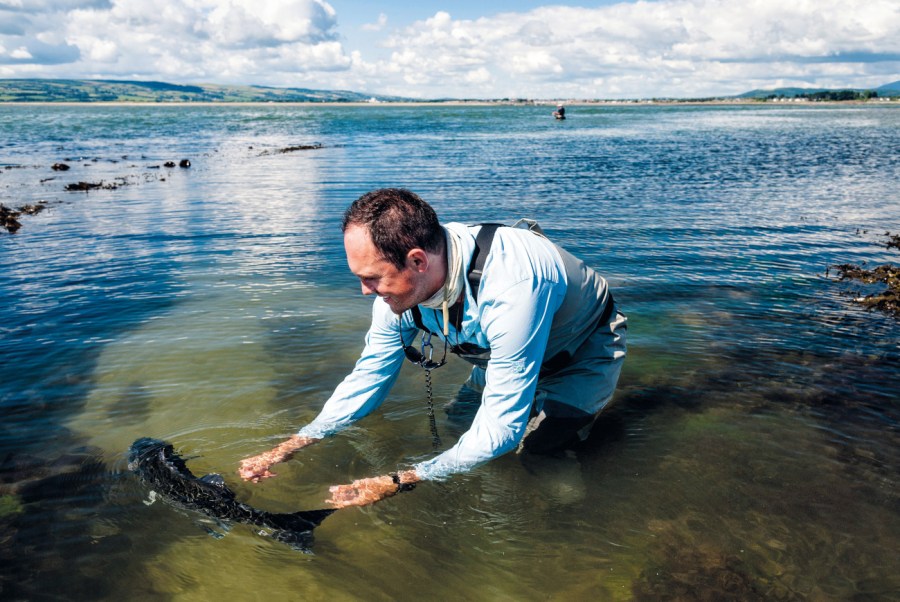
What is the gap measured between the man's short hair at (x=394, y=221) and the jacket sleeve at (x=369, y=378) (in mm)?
850

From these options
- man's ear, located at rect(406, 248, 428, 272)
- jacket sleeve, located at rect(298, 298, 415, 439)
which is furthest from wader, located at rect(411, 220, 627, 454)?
man's ear, located at rect(406, 248, 428, 272)

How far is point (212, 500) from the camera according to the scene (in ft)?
13.8

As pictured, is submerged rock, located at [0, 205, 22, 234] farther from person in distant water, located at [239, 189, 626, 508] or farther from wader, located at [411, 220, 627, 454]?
wader, located at [411, 220, 627, 454]

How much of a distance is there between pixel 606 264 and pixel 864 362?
201 inches

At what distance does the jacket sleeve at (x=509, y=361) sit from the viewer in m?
3.15

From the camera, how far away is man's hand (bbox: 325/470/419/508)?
12.2 ft

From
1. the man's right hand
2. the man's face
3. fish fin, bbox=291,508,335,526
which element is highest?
the man's face

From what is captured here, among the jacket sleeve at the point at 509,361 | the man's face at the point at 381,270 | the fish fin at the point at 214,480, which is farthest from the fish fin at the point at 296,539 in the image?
the man's face at the point at 381,270

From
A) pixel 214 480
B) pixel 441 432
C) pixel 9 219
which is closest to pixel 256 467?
pixel 214 480

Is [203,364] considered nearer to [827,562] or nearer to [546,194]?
[827,562]

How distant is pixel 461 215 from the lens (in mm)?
17047

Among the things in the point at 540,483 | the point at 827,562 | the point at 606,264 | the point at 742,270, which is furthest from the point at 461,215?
the point at 827,562

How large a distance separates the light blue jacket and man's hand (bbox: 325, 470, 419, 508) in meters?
0.11

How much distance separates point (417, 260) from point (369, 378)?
51.4 inches
